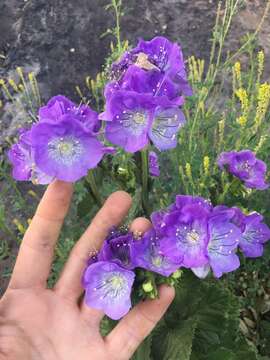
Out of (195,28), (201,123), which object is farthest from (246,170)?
(195,28)

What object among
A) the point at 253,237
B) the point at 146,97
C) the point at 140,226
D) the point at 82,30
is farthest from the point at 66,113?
the point at 82,30

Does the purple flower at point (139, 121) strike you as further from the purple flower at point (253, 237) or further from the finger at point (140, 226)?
the purple flower at point (253, 237)

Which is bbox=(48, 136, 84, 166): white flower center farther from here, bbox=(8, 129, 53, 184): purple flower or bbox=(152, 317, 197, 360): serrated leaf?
bbox=(152, 317, 197, 360): serrated leaf

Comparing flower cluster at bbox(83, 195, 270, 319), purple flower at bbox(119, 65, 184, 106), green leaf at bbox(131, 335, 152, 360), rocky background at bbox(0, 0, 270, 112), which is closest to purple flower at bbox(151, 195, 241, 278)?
flower cluster at bbox(83, 195, 270, 319)

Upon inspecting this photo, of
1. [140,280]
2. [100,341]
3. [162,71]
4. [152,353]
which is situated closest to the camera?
[162,71]

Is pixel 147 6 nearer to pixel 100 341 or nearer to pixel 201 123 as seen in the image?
pixel 201 123

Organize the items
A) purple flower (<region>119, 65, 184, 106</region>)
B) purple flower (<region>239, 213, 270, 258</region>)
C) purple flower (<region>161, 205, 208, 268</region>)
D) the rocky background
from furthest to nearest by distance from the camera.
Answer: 1. the rocky background
2. purple flower (<region>239, 213, 270, 258</region>)
3. purple flower (<region>161, 205, 208, 268</region>)
4. purple flower (<region>119, 65, 184, 106</region>)
